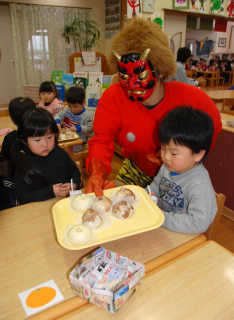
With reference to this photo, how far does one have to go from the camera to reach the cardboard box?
2.04 ft

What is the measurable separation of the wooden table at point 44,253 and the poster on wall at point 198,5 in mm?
4521

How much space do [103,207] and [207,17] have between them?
5.16m

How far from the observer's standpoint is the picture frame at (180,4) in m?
3.96

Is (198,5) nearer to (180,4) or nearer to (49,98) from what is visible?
(180,4)

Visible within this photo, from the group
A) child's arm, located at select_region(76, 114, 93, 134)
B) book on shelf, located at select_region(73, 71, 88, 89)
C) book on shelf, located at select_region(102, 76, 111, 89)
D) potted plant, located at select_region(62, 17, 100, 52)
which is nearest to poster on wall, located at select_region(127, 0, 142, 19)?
book on shelf, located at select_region(102, 76, 111, 89)

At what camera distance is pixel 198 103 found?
1.26 meters

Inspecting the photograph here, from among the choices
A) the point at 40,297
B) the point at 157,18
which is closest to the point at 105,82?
the point at 157,18

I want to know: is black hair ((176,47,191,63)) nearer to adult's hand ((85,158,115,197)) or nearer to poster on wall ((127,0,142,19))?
poster on wall ((127,0,142,19))

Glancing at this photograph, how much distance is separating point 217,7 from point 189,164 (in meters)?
4.85

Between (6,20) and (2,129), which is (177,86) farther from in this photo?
(6,20)

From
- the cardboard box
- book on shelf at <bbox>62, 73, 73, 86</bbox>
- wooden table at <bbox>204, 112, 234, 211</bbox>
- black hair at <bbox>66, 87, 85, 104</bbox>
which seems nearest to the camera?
the cardboard box

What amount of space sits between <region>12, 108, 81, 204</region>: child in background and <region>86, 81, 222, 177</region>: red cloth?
0.83 ft

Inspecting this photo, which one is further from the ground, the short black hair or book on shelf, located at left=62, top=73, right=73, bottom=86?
book on shelf, located at left=62, top=73, right=73, bottom=86

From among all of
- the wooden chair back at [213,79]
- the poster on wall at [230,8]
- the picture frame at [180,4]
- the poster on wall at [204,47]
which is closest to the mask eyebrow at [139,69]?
the picture frame at [180,4]
